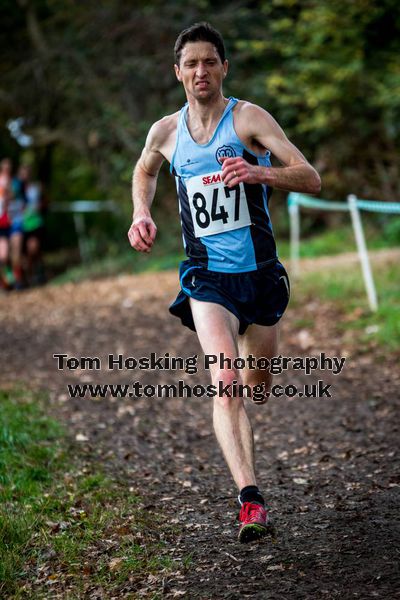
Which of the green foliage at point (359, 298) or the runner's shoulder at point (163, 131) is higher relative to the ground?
the runner's shoulder at point (163, 131)

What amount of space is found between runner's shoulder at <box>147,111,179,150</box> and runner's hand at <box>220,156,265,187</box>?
67cm

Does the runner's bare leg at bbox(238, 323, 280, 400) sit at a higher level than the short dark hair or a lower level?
lower

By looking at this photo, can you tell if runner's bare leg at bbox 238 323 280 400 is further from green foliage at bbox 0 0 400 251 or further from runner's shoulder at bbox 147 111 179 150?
green foliage at bbox 0 0 400 251

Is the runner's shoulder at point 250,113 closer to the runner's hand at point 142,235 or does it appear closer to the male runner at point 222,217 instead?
the male runner at point 222,217

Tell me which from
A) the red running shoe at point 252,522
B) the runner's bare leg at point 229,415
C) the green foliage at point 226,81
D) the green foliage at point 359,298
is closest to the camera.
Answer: the red running shoe at point 252,522

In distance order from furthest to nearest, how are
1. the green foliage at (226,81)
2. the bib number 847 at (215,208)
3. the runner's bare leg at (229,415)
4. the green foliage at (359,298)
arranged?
1. the green foliage at (226,81)
2. the green foliage at (359,298)
3. the bib number 847 at (215,208)
4. the runner's bare leg at (229,415)

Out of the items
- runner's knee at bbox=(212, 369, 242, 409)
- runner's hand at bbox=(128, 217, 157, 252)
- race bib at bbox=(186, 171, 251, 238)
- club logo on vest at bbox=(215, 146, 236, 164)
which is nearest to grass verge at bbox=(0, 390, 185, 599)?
runner's knee at bbox=(212, 369, 242, 409)

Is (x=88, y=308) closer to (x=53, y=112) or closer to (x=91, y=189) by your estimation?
(x=53, y=112)

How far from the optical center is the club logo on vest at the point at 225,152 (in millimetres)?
4371

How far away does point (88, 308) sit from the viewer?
12.9 metres

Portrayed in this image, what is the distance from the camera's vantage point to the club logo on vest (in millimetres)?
4371

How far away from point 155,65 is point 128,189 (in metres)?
2.52

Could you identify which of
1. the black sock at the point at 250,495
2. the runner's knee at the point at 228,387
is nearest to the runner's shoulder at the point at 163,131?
the runner's knee at the point at 228,387

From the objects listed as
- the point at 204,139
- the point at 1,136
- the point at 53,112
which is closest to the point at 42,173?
the point at 1,136
